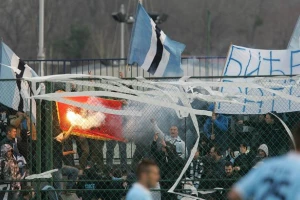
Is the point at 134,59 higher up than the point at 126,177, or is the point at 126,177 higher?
the point at 134,59

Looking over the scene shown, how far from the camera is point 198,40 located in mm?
67000

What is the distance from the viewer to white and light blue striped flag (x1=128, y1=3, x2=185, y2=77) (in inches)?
738

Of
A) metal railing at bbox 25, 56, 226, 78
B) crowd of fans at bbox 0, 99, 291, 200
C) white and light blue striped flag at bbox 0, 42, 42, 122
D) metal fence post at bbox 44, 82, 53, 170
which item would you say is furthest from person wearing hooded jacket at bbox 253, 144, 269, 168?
metal railing at bbox 25, 56, 226, 78

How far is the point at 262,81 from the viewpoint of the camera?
16891mm

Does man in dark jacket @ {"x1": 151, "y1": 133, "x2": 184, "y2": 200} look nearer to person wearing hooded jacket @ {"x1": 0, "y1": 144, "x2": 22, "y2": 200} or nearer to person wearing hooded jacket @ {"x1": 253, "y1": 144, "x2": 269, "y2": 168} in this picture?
person wearing hooded jacket @ {"x1": 253, "y1": 144, "x2": 269, "y2": 168}

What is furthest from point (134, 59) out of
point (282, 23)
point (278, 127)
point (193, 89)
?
point (282, 23)

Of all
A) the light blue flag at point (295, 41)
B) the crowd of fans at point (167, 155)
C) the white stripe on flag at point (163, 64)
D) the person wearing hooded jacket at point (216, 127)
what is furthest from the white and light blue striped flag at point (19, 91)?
the light blue flag at point (295, 41)

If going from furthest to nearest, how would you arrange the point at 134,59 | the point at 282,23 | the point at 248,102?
the point at 282,23 → the point at 134,59 → the point at 248,102

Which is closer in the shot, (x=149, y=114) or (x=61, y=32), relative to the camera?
(x=149, y=114)

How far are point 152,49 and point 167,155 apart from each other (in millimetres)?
2295

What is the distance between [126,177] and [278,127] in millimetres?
2209

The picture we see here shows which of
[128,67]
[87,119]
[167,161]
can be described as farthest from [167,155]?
[128,67]

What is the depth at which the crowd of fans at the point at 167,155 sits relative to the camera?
17031 millimetres

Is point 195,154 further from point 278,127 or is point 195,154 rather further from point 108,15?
point 108,15
